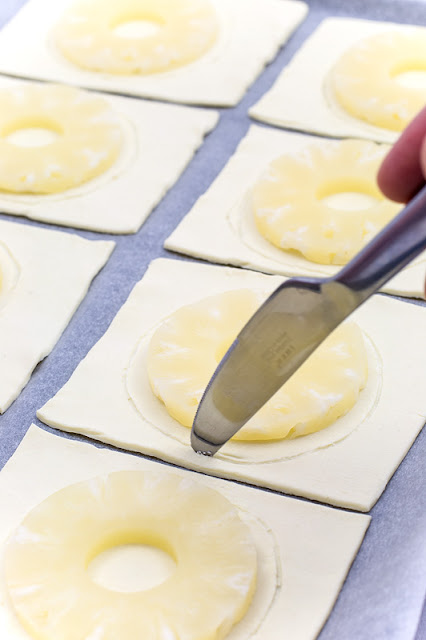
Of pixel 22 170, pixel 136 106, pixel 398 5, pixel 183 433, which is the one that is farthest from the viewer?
pixel 398 5

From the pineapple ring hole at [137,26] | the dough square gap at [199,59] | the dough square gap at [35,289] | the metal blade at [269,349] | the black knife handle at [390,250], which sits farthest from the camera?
the pineapple ring hole at [137,26]

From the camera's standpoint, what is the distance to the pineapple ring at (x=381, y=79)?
203 cm

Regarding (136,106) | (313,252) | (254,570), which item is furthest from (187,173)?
(254,570)

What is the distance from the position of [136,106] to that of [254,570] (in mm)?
1230

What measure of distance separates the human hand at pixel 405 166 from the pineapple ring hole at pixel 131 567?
0.60 metres

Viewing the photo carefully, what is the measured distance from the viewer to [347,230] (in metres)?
1.72

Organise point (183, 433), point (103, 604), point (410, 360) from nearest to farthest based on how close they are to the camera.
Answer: point (103, 604) → point (183, 433) → point (410, 360)

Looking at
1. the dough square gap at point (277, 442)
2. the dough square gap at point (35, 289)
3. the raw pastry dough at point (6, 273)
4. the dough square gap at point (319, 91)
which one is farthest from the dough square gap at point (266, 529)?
the dough square gap at point (319, 91)

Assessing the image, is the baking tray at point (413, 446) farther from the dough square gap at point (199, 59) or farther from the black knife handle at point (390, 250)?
the black knife handle at point (390, 250)

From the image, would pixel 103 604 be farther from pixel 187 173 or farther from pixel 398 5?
pixel 398 5

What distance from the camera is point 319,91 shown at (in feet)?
7.07

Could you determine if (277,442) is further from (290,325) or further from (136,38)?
(136,38)

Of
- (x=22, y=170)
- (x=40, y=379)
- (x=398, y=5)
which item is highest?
(x=398, y=5)

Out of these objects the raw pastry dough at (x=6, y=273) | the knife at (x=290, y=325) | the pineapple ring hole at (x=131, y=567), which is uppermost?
the knife at (x=290, y=325)
